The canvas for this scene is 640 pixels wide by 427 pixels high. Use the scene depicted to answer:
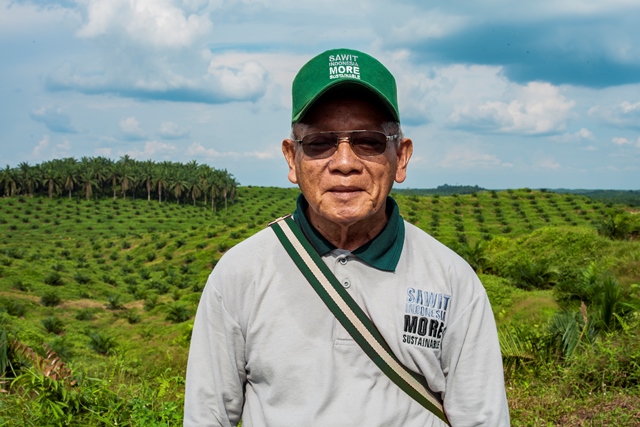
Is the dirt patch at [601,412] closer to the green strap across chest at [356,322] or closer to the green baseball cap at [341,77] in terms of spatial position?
the green strap across chest at [356,322]

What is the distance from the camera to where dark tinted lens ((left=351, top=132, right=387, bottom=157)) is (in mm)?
1858

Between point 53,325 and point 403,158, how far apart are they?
98.7 feet

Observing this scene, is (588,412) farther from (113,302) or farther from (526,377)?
(113,302)

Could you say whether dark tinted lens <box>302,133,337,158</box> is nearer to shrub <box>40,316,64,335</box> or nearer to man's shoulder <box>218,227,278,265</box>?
man's shoulder <box>218,227,278,265</box>

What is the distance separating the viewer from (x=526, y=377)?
704cm

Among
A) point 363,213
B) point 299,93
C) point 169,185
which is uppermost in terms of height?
point 169,185

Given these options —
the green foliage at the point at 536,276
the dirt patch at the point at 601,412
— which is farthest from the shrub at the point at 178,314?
the dirt patch at the point at 601,412

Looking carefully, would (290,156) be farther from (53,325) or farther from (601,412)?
(53,325)

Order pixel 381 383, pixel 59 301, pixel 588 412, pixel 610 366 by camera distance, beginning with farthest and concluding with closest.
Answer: pixel 59 301, pixel 610 366, pixel 588 412, pixel 381 383

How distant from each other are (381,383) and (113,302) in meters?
38.4

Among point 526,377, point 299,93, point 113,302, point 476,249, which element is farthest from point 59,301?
point 299,93

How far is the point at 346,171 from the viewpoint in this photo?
1858 mm

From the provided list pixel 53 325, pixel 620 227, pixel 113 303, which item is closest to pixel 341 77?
pixel 620 227

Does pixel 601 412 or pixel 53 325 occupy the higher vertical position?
pixel 601 412
